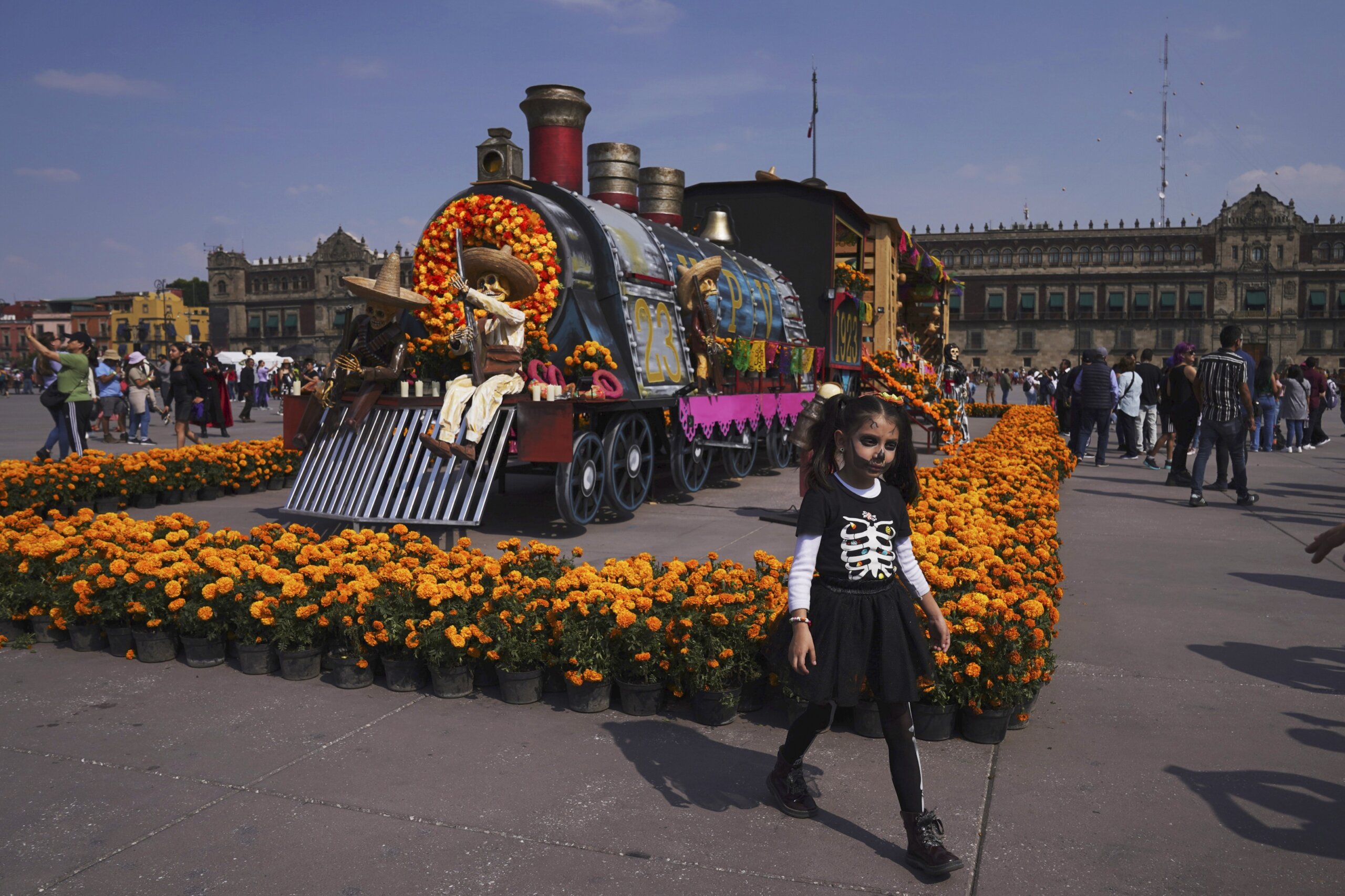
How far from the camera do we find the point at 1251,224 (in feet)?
285

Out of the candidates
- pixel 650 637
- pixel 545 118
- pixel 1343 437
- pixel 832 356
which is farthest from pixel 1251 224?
pixel 650 637

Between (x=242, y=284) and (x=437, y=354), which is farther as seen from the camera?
(x=242, y=284)

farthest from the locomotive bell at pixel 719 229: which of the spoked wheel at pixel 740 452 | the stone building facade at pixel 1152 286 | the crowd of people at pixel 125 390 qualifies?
the stone building facade at pixel 1152 286

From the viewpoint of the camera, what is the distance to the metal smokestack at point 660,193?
14234 mm

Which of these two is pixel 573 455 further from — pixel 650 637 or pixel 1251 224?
pixel 1251 224

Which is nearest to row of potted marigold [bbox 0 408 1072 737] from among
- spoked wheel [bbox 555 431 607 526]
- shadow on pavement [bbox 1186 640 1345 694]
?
shadow on pavement [bbox 1186 640 1345 694]

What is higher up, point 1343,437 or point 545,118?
point 545,118

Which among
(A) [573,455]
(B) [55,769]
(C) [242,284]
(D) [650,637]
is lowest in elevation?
(B) [55,769]

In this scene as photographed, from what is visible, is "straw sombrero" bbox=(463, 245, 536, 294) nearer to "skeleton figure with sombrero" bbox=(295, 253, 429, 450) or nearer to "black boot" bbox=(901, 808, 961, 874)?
"skeleton figure with sombrero" bbox=(295, 253, 429, 450)

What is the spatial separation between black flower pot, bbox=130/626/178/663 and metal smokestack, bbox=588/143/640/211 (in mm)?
8235

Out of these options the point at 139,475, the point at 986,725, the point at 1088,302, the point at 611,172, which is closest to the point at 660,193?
the point at 611,172

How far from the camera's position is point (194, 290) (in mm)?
153500

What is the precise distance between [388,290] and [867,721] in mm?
5928

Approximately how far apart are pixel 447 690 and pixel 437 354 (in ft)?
17.1
